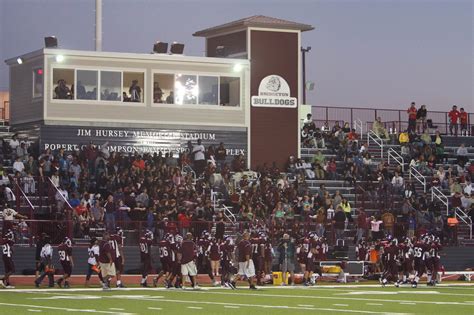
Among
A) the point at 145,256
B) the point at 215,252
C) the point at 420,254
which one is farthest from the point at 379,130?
the point at 145,256

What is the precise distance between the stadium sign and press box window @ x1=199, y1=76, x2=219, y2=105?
5.57 ft

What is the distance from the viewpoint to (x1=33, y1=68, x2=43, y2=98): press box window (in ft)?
154

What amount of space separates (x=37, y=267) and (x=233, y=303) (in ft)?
29.2

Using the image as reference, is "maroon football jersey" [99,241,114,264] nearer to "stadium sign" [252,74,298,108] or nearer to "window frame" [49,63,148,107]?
"window frame" [49,63,148,107]

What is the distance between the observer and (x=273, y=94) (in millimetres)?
50719

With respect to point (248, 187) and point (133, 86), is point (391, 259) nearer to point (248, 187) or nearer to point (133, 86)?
point (248, 187)

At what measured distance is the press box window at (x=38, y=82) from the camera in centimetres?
4691

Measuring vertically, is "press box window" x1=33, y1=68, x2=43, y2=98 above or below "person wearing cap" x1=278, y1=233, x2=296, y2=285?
above

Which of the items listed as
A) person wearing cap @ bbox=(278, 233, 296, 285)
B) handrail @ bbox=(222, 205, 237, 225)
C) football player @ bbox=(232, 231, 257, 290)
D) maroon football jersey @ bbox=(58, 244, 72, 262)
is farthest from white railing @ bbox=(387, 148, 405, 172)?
maroon football jersey @ bbox=(58, 244, 72, 262)

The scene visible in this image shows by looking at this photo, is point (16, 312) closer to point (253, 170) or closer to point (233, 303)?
point (233, 303)

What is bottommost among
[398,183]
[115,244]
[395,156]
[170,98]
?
[115,244]

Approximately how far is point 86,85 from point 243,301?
20.6 metres

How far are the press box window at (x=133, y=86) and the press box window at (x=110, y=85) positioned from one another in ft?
1.03

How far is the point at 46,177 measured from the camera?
137ft
